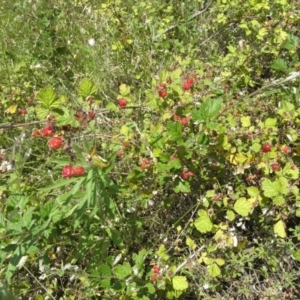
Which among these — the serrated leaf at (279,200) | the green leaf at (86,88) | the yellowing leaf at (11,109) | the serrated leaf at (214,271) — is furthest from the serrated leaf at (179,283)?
the yellowing leaf at (11,109)

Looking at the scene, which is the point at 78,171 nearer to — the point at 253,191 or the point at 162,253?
the point at 162,253

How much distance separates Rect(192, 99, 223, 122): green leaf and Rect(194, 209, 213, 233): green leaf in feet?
1.34

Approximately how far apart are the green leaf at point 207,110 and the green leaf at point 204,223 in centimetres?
41

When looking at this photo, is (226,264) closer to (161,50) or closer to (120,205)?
(120,205)

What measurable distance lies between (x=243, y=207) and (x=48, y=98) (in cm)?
88

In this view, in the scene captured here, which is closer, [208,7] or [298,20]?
[298,20]

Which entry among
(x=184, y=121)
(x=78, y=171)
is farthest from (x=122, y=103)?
(x=78, y=171)

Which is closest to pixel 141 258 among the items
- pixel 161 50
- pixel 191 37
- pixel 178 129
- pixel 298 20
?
pixel 178 129

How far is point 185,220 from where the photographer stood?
1.99 m

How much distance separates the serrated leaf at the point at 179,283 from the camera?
1636mm

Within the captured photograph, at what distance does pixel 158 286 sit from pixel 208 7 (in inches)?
75.6

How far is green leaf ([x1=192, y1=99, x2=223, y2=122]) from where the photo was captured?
156cm

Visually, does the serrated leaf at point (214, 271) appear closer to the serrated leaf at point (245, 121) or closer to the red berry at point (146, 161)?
the red berry at point (146, 161)

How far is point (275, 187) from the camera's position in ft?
5.40
